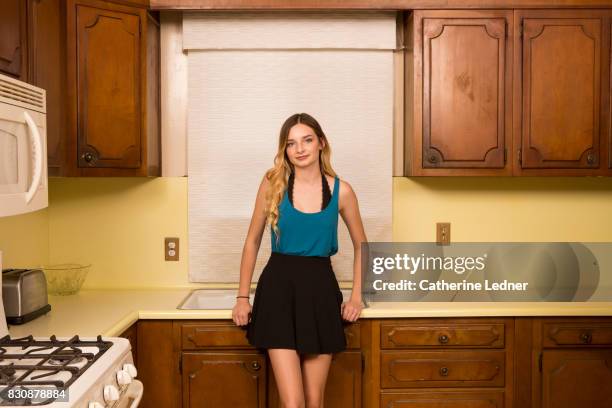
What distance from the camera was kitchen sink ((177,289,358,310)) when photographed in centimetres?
270

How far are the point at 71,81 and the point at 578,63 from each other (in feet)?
7.05

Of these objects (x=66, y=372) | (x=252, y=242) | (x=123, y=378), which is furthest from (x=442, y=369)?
(x=66, y=372)

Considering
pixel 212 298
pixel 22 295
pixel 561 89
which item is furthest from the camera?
pixel 212 298

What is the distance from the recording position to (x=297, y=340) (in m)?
2.21

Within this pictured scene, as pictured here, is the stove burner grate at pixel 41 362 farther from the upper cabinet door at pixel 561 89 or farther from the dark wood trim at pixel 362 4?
the upper cabinet door at pixel 561 89

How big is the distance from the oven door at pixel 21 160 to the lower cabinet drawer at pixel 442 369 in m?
1.48

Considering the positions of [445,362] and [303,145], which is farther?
[445,362]

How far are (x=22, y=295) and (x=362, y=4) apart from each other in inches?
72.0

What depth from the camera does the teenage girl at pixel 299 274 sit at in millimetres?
2201

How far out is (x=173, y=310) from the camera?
7.95 ft

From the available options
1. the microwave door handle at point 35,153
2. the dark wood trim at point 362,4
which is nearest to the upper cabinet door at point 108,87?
A: the dark wood trim at point 362,4

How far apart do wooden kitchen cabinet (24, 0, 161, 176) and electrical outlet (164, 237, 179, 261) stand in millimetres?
451

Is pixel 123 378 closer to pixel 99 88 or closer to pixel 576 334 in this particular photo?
pixel 99 88

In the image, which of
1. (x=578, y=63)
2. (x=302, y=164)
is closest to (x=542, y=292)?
(x=578, y=63)
